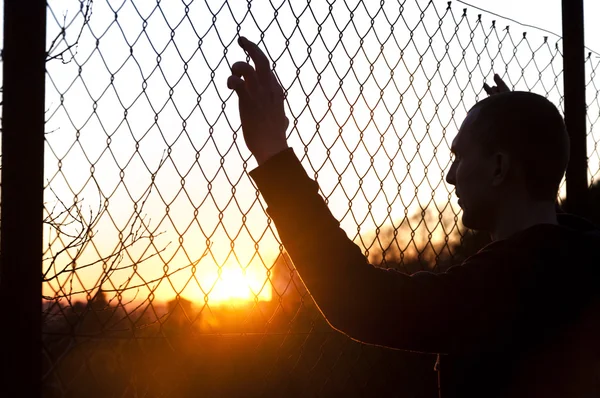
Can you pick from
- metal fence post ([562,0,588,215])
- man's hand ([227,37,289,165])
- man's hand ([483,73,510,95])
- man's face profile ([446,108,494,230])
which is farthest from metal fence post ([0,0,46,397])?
metal fence post ([562,0,588,215])

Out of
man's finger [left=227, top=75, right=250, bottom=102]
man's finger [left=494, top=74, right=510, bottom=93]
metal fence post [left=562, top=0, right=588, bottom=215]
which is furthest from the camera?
metal fence post [left=562, top=0, right=588, bottom=215]

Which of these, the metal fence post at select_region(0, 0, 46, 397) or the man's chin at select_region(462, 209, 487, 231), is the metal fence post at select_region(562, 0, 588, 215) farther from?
the metal fence post at select_region(0, 0, 46, 397)

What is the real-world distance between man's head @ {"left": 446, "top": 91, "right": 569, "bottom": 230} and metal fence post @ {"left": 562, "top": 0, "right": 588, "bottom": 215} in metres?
1.76

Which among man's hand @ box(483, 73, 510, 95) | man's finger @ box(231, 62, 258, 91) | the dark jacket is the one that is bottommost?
the dark jacket

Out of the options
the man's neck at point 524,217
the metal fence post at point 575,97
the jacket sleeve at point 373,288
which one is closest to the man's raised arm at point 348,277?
the jacket sleeve at point 373,288

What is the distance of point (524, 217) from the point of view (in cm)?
138

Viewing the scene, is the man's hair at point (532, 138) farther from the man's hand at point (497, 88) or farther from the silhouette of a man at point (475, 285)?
the man's hand at point (497, 88)

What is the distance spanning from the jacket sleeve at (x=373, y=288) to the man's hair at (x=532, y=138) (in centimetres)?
23

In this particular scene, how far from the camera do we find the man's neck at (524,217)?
1376 millimetres

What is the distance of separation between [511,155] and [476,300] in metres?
0.32

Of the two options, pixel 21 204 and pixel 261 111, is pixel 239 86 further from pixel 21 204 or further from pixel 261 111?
pixel 21 204

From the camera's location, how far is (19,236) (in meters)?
1.58

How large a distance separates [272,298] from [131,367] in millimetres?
541

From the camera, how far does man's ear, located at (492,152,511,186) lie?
1365mm
